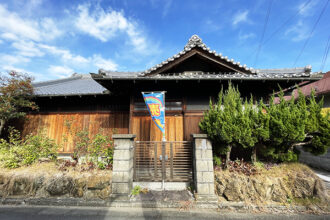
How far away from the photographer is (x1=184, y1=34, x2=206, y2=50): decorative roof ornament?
6230 mm

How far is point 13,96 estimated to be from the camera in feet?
22.1

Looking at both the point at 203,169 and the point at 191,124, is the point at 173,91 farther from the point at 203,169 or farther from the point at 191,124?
the point at 203,169

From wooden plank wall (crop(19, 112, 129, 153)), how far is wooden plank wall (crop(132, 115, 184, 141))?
4.99 ft

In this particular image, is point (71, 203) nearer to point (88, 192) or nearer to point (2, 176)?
point (88, 192)

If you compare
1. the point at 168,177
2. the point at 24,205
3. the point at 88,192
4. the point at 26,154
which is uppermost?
the point at 26,154

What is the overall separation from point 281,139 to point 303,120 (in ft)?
2.70

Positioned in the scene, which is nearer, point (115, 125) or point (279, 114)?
point (279, 114)

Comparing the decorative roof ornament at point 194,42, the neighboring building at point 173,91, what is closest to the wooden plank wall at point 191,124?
the neighboring building at point 173,91

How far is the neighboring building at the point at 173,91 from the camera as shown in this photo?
547 cm

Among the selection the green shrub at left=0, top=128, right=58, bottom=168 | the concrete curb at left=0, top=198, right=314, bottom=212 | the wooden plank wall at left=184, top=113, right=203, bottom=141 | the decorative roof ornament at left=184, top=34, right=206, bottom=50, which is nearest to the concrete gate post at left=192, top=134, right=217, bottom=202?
the concrete curb at left=0, top=198, right=314, bottom=212

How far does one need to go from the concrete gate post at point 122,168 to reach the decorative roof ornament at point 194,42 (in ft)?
16.1

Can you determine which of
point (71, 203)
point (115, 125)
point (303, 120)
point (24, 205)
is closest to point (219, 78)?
point (303, 120)

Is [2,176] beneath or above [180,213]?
above

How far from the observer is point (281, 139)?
414 cm
